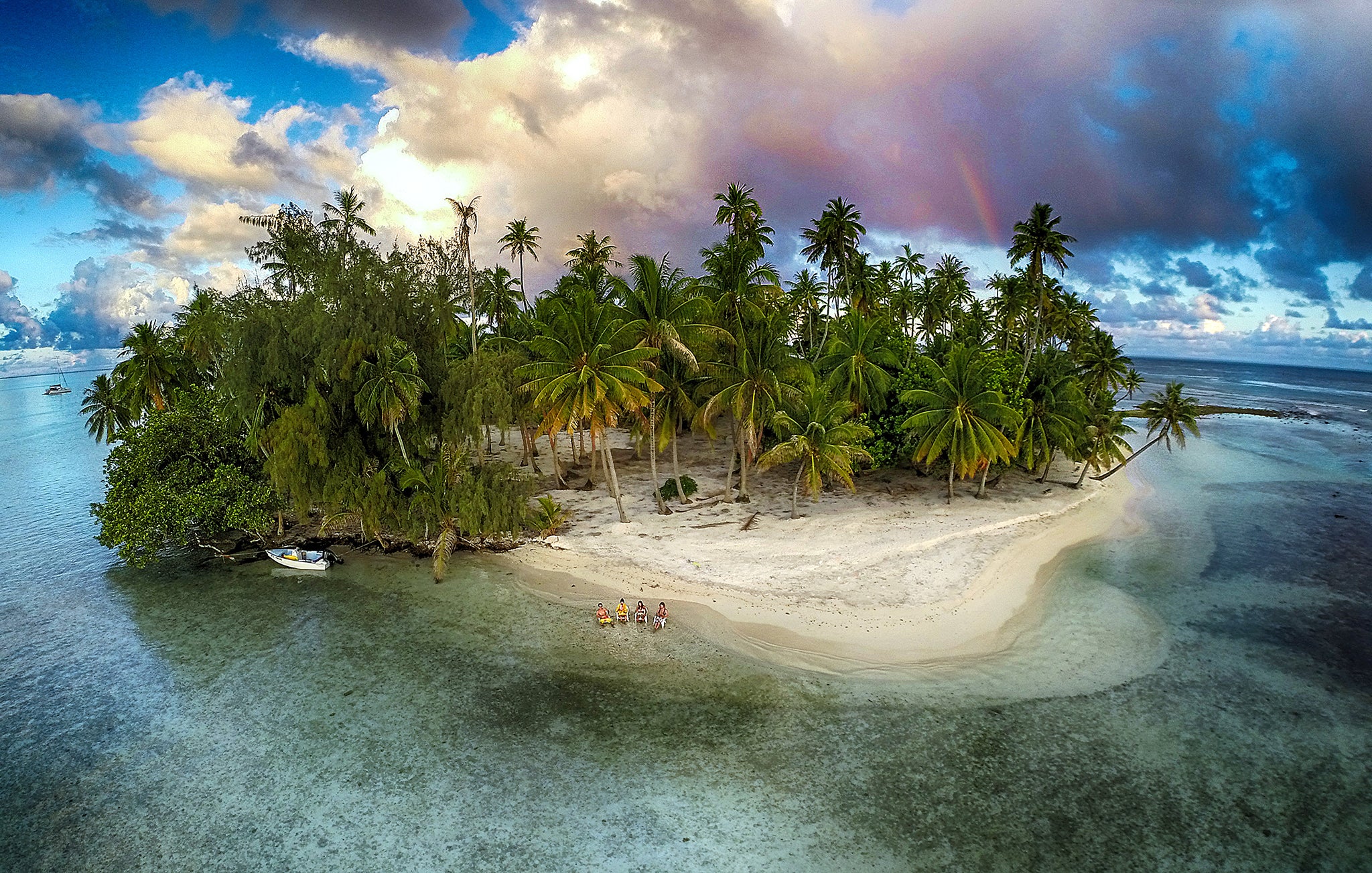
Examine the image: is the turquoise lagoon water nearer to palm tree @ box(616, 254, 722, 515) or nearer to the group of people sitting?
the group of people sitting

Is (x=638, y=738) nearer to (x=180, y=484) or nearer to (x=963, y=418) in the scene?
(x=963, y=418)

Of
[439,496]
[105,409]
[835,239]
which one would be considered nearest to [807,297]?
[835,239]

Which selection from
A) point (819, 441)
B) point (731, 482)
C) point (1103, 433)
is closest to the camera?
point (819, 441)

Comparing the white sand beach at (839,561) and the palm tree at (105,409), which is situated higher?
the palm tree at (105,409)

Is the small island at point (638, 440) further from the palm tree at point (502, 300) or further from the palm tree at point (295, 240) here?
the palm tree at point (502, 300)

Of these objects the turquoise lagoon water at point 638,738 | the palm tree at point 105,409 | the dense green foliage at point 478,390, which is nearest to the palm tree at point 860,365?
the dense green foliage at point 478,390

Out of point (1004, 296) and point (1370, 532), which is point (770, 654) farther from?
point (1004, 296)
